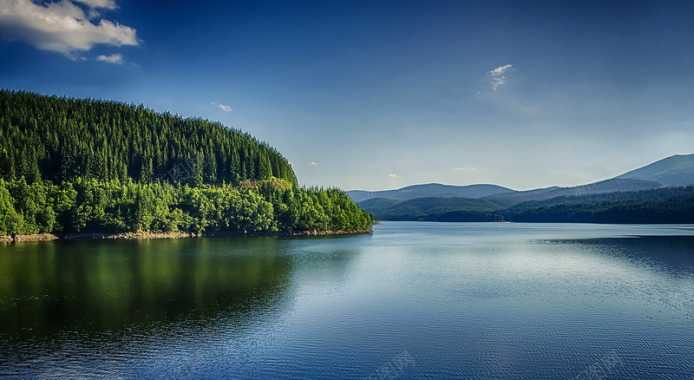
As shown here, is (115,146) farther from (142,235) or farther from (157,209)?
(142,235)

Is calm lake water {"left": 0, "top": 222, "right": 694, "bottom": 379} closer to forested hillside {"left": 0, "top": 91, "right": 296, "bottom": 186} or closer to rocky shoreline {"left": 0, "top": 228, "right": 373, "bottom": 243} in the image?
rocky shoreline {"left": 0, "top": 228, "right": 373, "bottom": 243}

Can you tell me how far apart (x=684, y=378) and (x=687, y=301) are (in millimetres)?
15277

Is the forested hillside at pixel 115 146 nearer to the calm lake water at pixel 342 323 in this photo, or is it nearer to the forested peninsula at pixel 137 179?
the forested peninsula at pixel 137 179

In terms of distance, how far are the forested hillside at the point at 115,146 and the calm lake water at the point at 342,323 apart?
8405cm

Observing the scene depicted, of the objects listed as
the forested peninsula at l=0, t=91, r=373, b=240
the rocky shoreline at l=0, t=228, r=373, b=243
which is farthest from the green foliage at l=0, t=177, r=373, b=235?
the rocky shoreline at l=0, t=228, r=373, b=243

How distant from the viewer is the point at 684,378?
14.9 meters

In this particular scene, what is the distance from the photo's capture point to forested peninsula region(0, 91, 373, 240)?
8873cm

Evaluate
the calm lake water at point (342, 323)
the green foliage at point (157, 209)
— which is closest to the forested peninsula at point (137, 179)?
the green foliage at point (157, 209)

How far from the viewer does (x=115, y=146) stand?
13125 centimetres

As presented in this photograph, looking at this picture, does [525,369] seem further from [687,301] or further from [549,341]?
[687,301]

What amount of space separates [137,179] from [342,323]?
124116mm

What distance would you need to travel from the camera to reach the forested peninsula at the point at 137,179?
8873 cm

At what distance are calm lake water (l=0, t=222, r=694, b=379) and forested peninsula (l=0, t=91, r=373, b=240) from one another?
5276 centimetres

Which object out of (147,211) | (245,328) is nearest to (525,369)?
(245,328)
